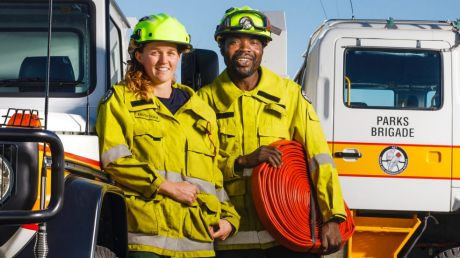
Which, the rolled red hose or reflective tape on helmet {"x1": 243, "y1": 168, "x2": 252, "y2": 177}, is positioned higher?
reflective tape on helmet {"x1": 243, "y1": 168, "x2": 252, "y2": 177}

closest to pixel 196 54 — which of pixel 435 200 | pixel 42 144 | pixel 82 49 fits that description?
pixel 82 49

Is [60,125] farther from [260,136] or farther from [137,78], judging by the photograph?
[260,136]

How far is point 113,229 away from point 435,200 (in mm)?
3940

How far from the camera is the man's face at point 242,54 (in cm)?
531

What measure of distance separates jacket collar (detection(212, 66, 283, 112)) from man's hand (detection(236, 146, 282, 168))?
1.01 ft

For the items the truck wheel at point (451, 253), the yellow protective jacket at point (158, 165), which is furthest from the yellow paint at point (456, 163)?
the yellow protective jacket at point (158, 165)

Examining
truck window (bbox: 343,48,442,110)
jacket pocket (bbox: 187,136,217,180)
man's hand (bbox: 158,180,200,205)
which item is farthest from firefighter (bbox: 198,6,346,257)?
truck window (bbox: 343,48,442,110)

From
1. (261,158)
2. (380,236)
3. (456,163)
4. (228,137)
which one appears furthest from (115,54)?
(456,163)

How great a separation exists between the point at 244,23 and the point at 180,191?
4.16 ft

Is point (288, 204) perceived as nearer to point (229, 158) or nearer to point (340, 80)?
point (229, 158)

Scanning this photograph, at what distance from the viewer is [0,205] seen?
3598 mm

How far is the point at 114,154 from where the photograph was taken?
4.43 m

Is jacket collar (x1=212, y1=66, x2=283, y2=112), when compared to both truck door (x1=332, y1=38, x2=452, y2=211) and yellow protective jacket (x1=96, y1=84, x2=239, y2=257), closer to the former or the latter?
yellow protective jacket (x1=96, y1=84, x2=239, y2=257)

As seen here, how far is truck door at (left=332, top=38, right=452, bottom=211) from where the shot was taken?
7.64 metres
